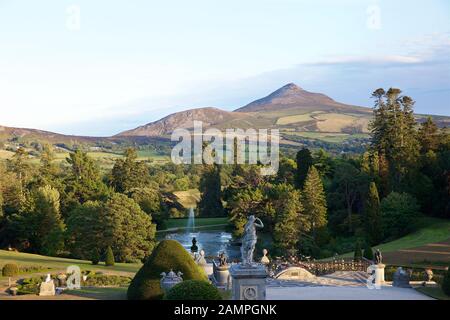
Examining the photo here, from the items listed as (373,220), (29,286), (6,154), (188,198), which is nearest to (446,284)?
(29,286)

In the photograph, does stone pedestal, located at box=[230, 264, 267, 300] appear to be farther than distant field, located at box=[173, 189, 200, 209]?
No

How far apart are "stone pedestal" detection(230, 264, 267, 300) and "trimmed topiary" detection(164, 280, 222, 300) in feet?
6.74

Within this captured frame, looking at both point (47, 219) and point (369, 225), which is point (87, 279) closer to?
point (47, 219)

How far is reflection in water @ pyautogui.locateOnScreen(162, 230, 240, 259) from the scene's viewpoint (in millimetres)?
63656

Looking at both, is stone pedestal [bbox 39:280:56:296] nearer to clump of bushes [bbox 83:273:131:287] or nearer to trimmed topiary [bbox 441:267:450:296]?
clump of bushes [bbox 83:273:131:287]

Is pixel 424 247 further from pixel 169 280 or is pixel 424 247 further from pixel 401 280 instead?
pixel 169 280

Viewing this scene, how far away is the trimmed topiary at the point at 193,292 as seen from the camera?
2266 centimetres

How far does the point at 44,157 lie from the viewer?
273 ft

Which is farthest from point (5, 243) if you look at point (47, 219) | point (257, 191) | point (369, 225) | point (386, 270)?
point (386, 270)

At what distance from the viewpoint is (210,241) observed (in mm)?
71188

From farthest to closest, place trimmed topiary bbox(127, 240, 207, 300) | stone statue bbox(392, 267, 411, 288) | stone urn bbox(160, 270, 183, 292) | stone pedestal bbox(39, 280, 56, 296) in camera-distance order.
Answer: stone statue bbox(392, 267, 411, 288) → stone pedestal bbox(39, 280, 56, 296) → trimmed topiary bbox(127, 240, 207, 300) → stone urn bbox(160, 270, 183, 292)

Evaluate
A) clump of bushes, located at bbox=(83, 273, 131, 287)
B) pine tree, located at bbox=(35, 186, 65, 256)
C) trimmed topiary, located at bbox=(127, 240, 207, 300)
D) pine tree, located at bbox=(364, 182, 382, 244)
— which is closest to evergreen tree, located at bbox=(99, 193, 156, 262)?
pine tree, located at bbox=(35, 186, 65, 256)

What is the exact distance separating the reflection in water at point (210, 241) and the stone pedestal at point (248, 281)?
35013 millimetres

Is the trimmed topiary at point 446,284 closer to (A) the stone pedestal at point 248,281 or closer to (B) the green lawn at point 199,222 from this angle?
(A) the stone pedestal at point 248,281
